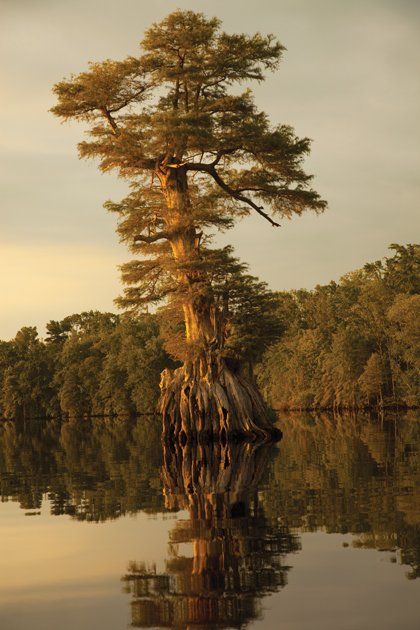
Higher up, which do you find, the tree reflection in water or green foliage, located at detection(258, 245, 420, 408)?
green foliage, located at detection(258, 245, 420, 408)

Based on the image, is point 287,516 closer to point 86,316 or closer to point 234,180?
point 234,180

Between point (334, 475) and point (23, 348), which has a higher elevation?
point (23, 348)

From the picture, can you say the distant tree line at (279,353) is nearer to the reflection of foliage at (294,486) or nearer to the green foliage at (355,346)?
the green foliage at (355,346)

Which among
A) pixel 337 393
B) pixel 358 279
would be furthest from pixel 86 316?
pixel 337 393

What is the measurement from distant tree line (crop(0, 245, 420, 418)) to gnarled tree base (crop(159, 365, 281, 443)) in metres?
1.16

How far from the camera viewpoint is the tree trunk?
1148 inches

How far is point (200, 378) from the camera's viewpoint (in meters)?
30.2

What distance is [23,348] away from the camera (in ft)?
334

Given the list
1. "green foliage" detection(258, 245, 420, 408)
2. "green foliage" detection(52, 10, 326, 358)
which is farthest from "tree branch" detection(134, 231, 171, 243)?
"green foliage" detection(258, 245, 420, 408)

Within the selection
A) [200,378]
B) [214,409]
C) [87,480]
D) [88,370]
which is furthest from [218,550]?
[88,370]

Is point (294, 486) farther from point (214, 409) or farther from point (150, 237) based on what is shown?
point (150, 237)

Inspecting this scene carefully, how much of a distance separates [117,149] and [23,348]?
2975 inches

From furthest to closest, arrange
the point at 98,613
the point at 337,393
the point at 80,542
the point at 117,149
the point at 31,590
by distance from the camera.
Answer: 1. the point at 337,393
2. the point at 117,149
3. the point at 80,542
4. the point at 31,590
5. the point at 98,613

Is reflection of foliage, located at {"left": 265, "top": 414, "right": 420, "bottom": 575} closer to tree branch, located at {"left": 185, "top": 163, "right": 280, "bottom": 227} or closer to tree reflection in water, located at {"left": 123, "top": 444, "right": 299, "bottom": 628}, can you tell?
tree reflection in water, located at {"left": 123, "top": 444, "right": 299, "bottom": 628}
